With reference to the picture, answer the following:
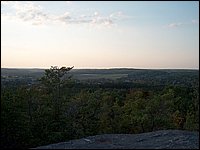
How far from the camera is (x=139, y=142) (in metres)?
19.0

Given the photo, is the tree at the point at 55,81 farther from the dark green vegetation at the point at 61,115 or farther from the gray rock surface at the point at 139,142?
the gray rock surface at the point at 139,142

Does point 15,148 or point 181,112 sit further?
point 181,112

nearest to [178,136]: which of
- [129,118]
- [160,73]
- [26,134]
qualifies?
[26,134]

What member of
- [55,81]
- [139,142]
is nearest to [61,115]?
[55,81]

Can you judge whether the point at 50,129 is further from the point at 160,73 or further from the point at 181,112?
the point at 160,73

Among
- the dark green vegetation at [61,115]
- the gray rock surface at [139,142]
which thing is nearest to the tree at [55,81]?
the dark green vegetation at [61,115]

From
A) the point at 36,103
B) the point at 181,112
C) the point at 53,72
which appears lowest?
the point at 181,112

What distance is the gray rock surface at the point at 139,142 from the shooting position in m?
17.4

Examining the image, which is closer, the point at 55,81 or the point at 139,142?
the point at 139,142

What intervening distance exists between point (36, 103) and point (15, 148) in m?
8.30

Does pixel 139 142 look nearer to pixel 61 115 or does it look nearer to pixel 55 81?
pixel 61 115

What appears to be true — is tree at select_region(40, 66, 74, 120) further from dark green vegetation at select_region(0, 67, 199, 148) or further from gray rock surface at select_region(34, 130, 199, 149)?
gray rock surface at select_region(34, 130, 199, 149)

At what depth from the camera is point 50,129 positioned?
3089 cm

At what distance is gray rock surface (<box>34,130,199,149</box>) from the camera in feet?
57.0
